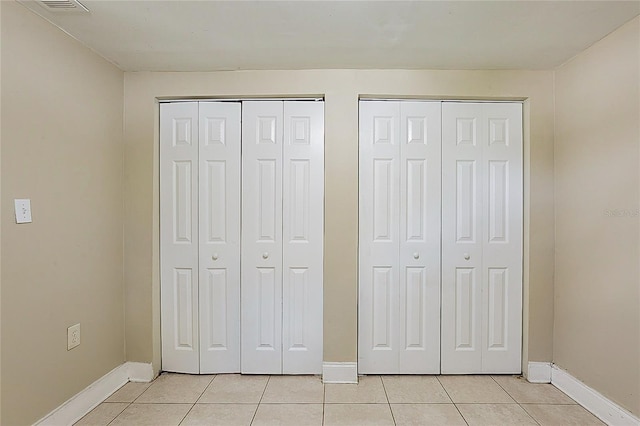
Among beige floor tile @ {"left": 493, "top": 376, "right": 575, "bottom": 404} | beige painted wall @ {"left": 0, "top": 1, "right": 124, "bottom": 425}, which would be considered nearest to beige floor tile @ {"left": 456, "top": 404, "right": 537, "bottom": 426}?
beige floor tile @ {"left": 493, "top": 376, "right": 575, "bottom": 404}

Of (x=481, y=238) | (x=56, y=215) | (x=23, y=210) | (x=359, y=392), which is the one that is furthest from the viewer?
(x=481, y=238)

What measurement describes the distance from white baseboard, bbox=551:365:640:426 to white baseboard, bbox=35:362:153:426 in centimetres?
288

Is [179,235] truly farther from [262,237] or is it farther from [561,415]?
[561,415]

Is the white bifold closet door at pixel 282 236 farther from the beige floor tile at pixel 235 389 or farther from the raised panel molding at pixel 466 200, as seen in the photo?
the raised panel molding at pixel 466 200

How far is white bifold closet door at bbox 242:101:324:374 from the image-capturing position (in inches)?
107

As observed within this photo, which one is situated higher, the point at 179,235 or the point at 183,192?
the point at 183,192

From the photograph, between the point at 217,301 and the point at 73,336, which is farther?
the point at 217,301

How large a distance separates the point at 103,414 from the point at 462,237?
264 centimetres

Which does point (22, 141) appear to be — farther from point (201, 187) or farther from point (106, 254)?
point (201, 187)

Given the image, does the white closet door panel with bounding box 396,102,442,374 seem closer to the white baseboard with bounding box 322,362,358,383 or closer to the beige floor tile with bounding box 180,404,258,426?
the white baseboard with bounding box 322,362,358,383

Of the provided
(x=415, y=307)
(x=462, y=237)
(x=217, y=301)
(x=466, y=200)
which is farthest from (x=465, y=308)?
(x=217, y=301)

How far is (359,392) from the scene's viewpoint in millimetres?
2480

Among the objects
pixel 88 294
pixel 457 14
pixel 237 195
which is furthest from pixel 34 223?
pixel 457 14

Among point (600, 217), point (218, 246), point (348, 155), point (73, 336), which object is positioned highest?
point (348, 155)
